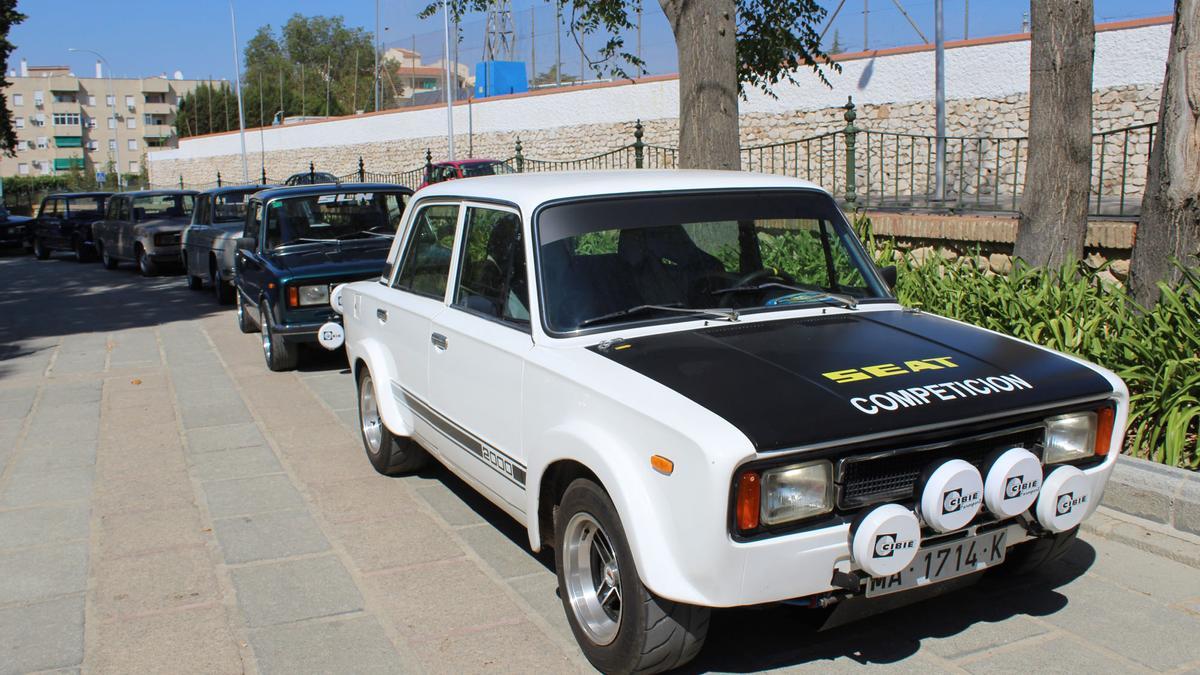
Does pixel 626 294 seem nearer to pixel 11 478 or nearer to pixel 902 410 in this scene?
pixel 902 410

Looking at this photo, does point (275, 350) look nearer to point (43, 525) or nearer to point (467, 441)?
point (43, 525)

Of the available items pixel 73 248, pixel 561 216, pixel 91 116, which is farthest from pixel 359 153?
pixel 91 116

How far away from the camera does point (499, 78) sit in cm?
4281

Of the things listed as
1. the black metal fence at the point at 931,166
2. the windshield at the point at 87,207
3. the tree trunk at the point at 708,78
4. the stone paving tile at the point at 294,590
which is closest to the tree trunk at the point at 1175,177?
the black metal fence at the point at 931,166

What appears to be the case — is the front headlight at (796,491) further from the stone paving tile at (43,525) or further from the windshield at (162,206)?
the windshield at (162,206)

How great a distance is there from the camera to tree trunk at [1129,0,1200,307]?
6.34 meters

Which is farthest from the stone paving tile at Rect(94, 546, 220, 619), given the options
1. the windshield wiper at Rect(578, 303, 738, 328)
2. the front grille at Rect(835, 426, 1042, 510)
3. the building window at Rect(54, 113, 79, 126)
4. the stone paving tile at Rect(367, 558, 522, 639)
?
the building window at Rect(54, 113, 79, 126)

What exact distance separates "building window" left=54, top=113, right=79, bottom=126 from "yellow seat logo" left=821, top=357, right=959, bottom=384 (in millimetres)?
135714

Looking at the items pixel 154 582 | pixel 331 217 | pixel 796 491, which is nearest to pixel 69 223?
pixel 331 217

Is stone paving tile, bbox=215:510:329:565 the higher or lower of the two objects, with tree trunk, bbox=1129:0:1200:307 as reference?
lower

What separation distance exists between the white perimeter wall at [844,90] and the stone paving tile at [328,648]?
1582 cm

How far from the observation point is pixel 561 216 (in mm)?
4477

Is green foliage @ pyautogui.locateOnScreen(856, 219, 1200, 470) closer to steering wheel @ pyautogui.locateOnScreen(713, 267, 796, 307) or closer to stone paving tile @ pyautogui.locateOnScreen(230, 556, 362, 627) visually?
steering wheel @ pyautogui.locateOnScreen(713, 267, 796, 307)

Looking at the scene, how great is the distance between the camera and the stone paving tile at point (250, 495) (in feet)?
19.8
